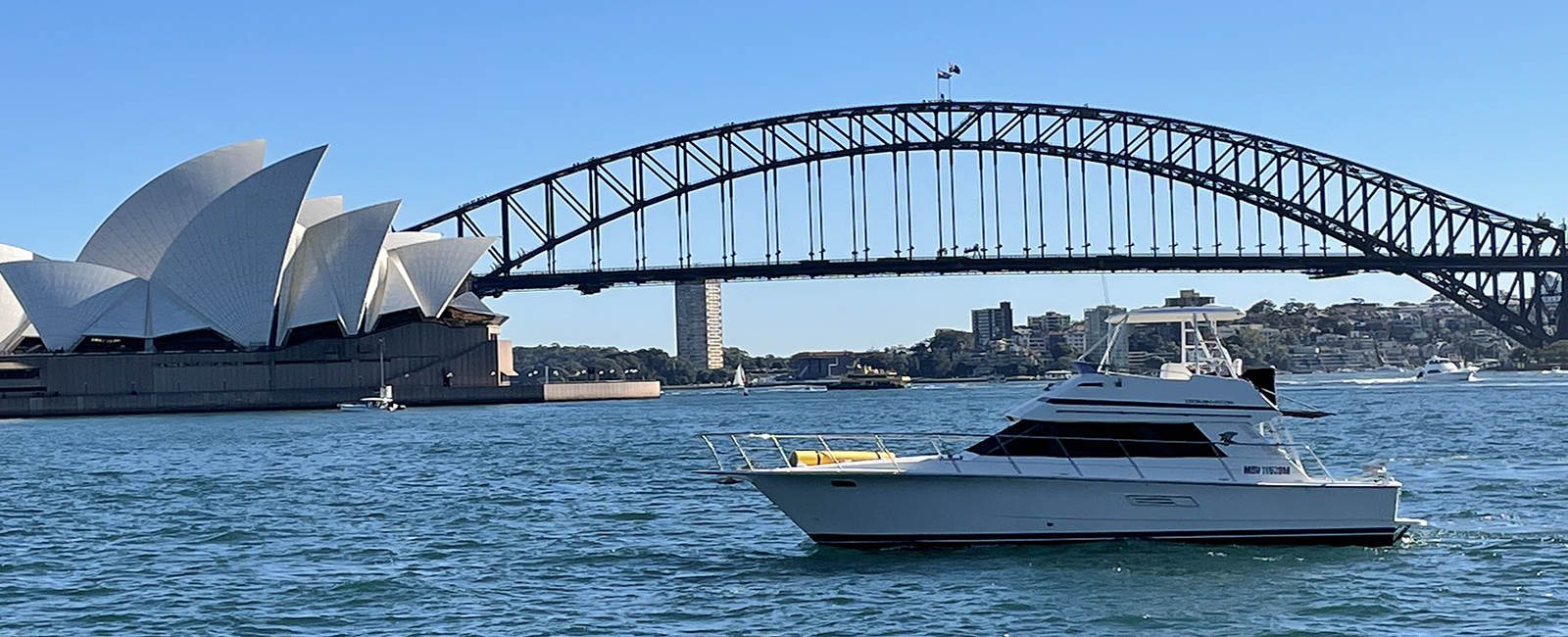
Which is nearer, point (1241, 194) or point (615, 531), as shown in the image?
point (615, 531)

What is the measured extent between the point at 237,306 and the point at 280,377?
4716mm

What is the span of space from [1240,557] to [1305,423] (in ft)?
104

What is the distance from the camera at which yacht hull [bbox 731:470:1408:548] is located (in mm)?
17672

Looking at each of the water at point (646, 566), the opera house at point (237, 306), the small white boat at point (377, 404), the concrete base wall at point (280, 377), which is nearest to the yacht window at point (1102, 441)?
the water at point (646, 566)

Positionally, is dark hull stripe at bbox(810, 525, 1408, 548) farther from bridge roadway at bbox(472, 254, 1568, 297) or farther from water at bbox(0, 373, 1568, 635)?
bridge roadway at bbox(472, 254, 1568, 297)

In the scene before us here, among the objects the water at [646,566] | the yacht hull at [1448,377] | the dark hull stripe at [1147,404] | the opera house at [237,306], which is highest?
the opera house at [237,306]

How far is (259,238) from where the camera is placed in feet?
256

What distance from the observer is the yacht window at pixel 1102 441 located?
17.9 metres

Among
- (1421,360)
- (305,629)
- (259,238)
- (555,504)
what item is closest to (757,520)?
(555,504)

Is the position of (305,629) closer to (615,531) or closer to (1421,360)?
(615,531)

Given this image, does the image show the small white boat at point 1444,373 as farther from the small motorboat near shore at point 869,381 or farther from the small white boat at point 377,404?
the small white boat at point 377,404

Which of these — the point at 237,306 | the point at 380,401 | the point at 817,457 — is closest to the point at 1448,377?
the point at 380,401

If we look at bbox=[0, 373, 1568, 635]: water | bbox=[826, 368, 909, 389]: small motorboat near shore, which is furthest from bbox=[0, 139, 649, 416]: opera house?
bbox=[0, 373, 1568, 635]: water

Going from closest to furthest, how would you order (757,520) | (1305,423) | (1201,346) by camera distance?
(1201,346), (757,520), (1305,423)
